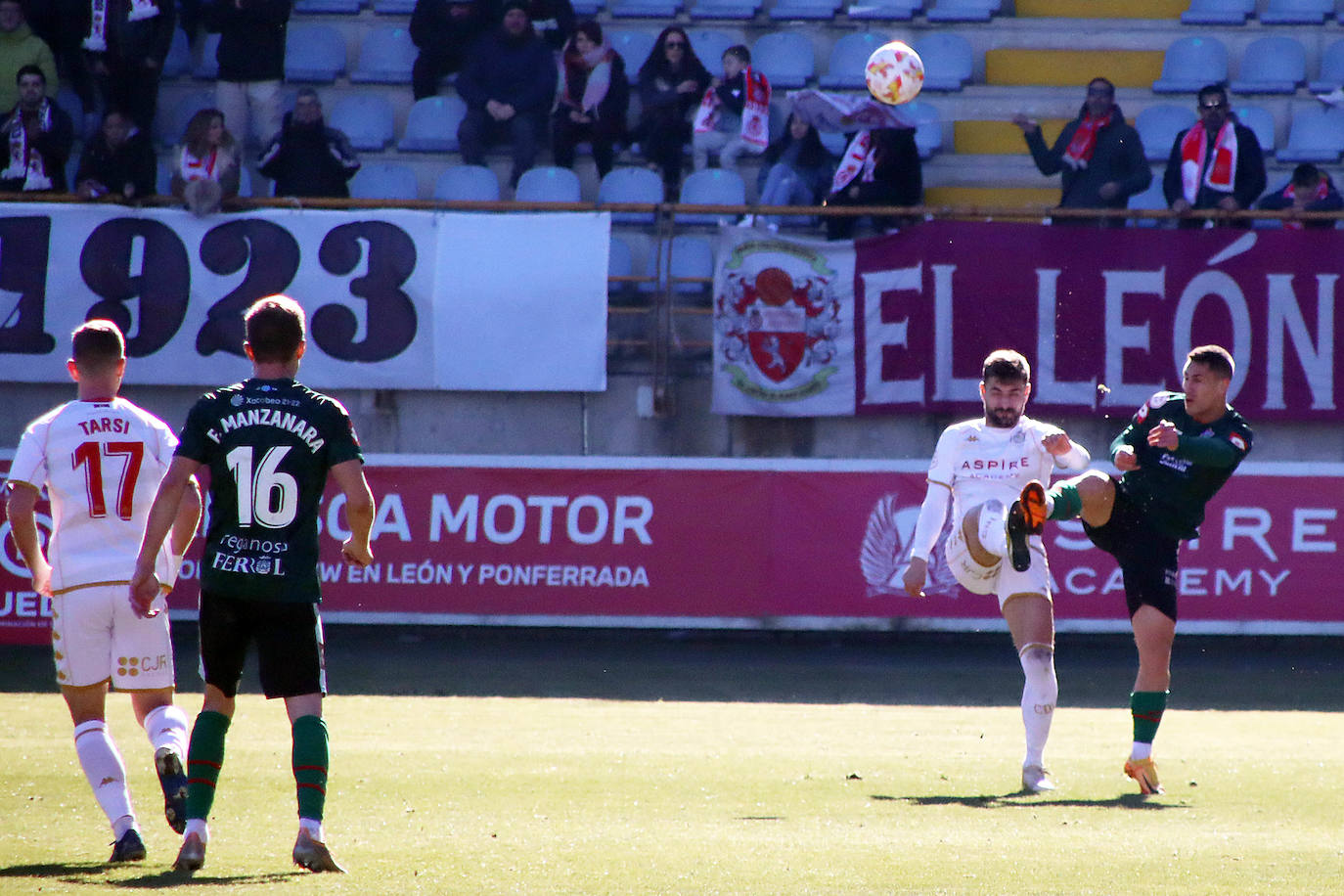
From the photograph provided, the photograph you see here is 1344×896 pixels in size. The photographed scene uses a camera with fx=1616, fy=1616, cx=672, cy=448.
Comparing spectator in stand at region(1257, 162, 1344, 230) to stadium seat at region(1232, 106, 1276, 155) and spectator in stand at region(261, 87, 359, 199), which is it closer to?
stadium seat at region(1232, 106, 1276, 155)

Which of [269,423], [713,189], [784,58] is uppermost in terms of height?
[784,58]

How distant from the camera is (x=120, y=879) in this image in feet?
15.5

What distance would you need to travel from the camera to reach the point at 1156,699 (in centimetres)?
717

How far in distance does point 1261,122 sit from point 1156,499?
34.1 ft

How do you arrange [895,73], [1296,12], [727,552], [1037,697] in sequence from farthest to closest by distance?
[1296,12], [895,73], [727,552], [1037,697]

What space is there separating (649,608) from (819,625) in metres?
1.40

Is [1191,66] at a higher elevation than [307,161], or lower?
higher

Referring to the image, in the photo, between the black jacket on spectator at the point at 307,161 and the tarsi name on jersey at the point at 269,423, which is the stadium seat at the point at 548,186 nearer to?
the black jacket on spectator at the point at 307,161

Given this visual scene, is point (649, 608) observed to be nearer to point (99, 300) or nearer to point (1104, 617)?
point (1104, 617)

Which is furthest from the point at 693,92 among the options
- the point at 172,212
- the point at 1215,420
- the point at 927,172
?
the point at 1215,420

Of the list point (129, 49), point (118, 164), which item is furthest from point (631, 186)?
point (129, 49)

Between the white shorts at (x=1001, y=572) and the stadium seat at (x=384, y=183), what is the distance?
32.9 feet

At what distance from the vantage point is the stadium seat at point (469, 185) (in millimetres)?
15914

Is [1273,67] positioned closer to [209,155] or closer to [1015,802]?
[209,155]
